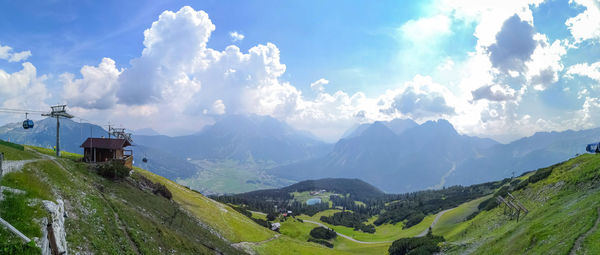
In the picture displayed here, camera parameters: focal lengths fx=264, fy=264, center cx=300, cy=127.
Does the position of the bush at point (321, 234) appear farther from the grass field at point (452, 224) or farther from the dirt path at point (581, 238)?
the dirt path at point (581, 238)

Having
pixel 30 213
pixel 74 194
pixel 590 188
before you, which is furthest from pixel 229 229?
pixel 590 188

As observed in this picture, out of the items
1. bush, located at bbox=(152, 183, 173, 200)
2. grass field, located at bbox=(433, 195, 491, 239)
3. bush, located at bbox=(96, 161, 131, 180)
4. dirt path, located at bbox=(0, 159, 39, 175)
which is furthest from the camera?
grass field, located at bbox=(433, 195, 491, 239)

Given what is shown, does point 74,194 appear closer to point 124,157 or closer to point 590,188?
point 124,157

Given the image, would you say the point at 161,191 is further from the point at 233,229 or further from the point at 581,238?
the point at 581,238

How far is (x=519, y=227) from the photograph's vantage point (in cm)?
3819

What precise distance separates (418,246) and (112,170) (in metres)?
70.5

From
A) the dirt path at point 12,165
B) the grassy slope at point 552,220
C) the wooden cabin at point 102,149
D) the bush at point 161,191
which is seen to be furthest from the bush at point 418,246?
the wooden cabin at point 102,149

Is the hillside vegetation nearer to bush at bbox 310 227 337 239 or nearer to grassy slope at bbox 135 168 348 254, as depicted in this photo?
grassy slope at bbox 135 168 348 254

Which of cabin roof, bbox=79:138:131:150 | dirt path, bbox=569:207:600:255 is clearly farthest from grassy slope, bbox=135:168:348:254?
dirt path, bbox=569:207:600:255

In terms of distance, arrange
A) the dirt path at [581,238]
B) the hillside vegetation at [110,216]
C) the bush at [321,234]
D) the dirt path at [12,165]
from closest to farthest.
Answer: the hillside vegetation at [110,216]
the dirt path at [581,238]
the dirt path at [12,165]
the bush at [321,234]

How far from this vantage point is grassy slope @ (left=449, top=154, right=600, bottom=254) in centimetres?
2442

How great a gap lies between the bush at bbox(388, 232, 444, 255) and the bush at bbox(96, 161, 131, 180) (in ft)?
207

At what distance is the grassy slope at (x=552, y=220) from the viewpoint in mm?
24422

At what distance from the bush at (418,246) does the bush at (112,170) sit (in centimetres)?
6304
